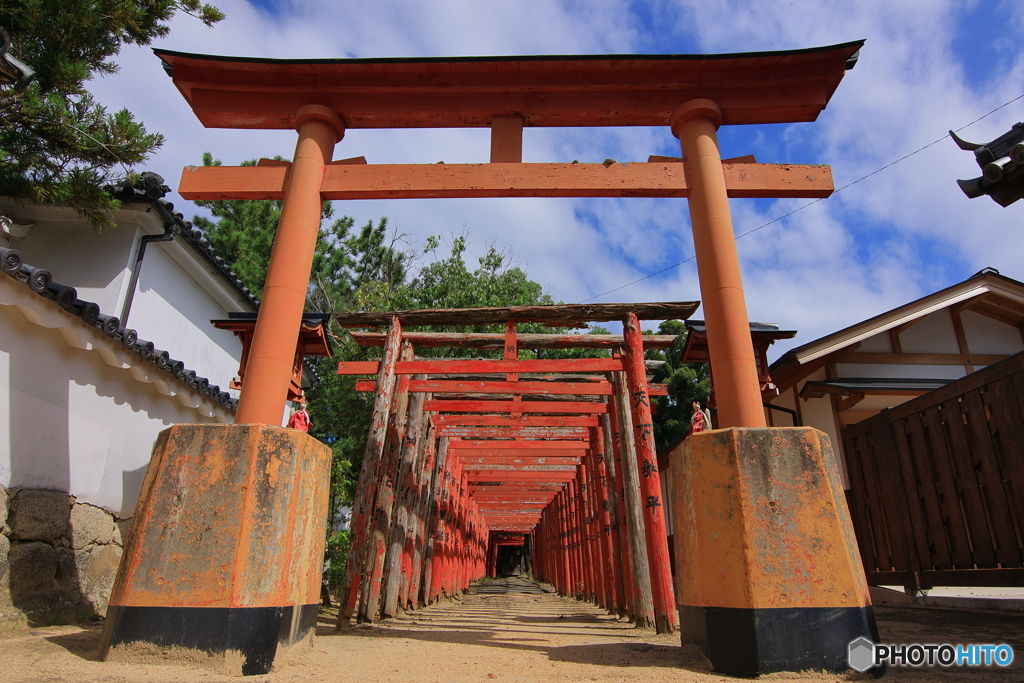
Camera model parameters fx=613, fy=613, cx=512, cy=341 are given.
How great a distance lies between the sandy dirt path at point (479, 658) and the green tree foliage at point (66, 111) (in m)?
4.36

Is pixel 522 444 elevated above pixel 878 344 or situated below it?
below

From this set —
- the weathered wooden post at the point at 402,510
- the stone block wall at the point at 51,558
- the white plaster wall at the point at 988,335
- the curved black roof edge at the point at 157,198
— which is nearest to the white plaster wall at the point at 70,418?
the stone block wall at the point at 51,558

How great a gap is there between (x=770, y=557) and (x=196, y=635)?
3.15m

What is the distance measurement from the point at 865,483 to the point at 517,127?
6311 mm

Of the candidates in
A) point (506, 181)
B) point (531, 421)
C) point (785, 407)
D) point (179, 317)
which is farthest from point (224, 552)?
point (785, 407)

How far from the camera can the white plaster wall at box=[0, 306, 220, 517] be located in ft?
18.2

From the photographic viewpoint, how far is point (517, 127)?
5.41 m

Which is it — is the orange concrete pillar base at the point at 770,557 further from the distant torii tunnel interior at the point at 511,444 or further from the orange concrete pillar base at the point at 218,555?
the distant torii tunnel interior at the point at 511,444

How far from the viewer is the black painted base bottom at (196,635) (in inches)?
130

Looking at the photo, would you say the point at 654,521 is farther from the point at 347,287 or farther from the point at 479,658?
the point at 347,287

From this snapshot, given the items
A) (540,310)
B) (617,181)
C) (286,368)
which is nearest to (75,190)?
(286,368)

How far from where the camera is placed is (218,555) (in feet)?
11.3

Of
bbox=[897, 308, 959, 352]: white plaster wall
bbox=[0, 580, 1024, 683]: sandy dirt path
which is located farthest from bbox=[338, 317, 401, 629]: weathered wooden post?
bbox=[897, 308, 959, 352]: white plaster wall

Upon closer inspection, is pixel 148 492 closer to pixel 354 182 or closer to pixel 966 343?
pixel 354 182
